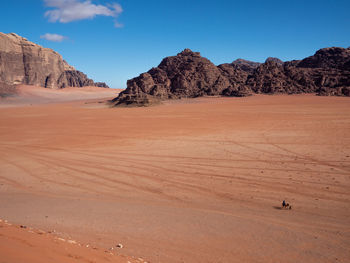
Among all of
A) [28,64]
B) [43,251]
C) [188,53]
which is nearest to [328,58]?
[188,53]

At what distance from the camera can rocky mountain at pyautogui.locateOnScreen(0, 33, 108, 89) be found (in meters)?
73.9

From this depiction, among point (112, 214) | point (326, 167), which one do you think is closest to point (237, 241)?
point (112, 214)

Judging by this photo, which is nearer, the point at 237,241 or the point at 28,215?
the point at 237,241

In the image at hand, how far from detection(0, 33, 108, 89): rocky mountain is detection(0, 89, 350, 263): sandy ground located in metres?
75.7

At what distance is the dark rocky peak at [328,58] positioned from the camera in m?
64.6

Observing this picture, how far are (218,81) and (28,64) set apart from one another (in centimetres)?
5820

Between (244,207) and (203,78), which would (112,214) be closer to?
(244,207)

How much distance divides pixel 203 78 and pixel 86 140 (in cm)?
4310

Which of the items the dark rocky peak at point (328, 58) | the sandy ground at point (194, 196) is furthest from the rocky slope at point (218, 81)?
the sandy ground at point (194, 196)

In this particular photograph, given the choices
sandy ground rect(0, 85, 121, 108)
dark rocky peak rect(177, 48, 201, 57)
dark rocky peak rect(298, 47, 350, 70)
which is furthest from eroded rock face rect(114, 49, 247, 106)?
dark rocky peak rect(298, 47, 350, 70)

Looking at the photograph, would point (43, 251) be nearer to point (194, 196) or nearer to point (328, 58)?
point (194, 196)

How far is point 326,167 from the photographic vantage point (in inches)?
302

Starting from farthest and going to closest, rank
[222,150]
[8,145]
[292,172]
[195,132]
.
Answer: [195,132] → [8,145] → [222,150] → [292,172]

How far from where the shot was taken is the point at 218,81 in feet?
172
